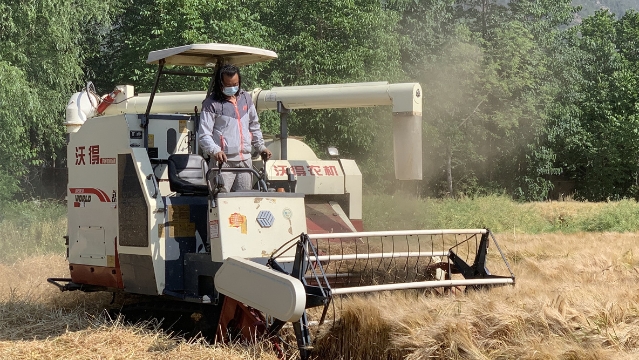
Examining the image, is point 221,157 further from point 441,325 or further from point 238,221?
point 441,325

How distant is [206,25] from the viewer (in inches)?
1001

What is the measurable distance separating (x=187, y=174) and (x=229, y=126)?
636 mm

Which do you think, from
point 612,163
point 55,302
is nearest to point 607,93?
point 612,163

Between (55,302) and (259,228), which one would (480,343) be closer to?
(259,228)

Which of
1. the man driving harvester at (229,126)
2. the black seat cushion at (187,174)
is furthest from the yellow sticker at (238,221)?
the black seat cushion at (187,174)

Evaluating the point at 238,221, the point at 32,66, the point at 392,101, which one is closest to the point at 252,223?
the point at 238,221

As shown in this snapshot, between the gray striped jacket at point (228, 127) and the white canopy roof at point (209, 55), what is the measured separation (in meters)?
0.43

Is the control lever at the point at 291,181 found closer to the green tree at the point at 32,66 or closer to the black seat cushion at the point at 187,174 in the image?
the black seat cushion at the point at 187,174

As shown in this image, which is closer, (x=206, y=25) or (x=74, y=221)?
(x=74, y=221)

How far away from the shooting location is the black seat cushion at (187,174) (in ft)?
26.6

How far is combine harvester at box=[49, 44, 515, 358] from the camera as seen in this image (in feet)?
22.5

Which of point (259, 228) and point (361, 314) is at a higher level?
point (259, 228)

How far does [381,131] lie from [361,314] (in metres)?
22.7

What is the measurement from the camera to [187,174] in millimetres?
8156
